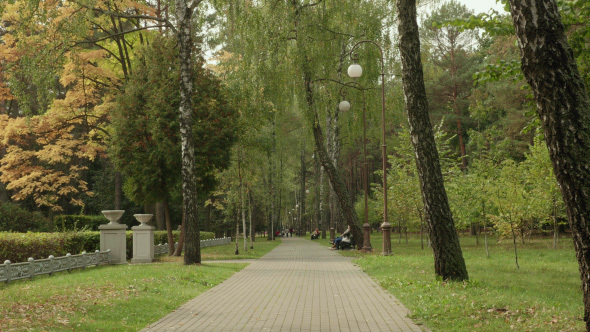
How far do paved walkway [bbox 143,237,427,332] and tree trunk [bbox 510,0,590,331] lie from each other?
309cm

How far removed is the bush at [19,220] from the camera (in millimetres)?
29828

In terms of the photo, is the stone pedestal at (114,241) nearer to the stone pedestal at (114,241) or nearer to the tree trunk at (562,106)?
the stone pedestal at (114,241)

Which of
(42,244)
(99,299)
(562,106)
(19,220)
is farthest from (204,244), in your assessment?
(562,106)

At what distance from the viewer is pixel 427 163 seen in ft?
37.3

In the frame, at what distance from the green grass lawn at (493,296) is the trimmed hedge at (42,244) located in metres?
10.1

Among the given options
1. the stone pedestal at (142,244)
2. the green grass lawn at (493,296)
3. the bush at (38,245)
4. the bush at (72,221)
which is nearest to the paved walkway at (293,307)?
the green grass lawn at (493,296)

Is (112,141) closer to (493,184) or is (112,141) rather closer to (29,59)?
(29,59)

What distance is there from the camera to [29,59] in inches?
701

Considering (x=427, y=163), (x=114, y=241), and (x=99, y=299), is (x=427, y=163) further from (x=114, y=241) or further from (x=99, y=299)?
(x=114, y=241)

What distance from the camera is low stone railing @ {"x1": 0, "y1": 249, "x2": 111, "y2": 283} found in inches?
511

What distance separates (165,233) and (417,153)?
62.8 feet

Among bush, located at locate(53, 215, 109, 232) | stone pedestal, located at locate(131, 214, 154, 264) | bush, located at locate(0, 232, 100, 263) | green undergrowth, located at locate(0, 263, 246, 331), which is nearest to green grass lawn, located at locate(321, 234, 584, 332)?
green undergrowth, located at locate(0, 263, 246, 331)

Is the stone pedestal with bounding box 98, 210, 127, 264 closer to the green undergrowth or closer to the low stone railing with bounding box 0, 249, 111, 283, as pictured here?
the low stone railing with bounding box 0, 249, 111, 283

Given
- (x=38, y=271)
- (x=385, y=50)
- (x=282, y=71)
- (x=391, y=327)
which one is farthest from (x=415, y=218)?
(x=391, y=327)
